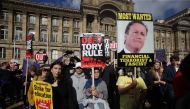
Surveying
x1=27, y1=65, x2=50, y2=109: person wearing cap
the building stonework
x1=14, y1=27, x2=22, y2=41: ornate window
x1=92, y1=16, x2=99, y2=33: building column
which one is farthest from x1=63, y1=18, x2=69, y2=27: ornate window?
x1=27, y1=65, x2=50, y2=109: person wearing cap

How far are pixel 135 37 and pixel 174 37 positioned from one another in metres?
54.8

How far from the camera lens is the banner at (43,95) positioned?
15.9 ft

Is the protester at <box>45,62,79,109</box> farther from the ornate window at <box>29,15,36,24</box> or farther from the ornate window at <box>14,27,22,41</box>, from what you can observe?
the ornate window at <box>29,15,36,24</box>

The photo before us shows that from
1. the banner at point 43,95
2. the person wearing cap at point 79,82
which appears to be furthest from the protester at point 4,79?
the banner at point 43,95

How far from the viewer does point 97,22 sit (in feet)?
157

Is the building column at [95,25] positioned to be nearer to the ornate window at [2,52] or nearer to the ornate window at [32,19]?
the ornate window at [32,19]

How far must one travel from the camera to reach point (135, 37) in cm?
726

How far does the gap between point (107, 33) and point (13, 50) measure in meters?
16.1

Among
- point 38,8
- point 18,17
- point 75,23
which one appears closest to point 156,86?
point 18,17

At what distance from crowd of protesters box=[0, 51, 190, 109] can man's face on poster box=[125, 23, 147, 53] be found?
23.0 inches

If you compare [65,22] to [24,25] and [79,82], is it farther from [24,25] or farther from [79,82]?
[79,82]

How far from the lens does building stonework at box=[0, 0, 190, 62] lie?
40656 millimetres

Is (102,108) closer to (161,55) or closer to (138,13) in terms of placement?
(138,13)

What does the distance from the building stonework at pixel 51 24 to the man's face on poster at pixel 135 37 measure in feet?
115
